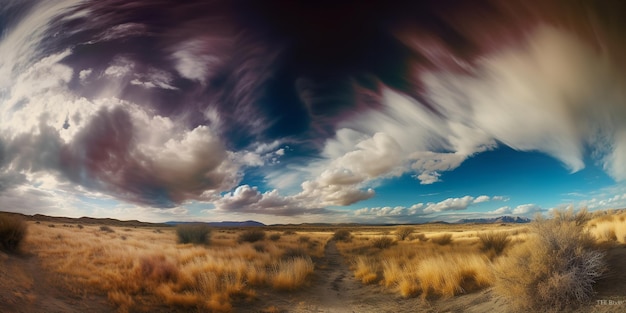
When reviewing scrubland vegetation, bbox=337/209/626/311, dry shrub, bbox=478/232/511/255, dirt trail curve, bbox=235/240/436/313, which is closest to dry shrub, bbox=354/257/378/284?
dirt trail curve, bbox=235/240/436/313

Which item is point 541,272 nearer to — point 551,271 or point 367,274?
point 551,271

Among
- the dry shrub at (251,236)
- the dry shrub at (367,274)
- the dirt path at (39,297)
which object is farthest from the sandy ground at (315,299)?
the dry shrub at (251,236)

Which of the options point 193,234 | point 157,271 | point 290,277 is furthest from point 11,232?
point 193,234

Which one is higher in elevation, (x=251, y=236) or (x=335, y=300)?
(x=251, y=236)

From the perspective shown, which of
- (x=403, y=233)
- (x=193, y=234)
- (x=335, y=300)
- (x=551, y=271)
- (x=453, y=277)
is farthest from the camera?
(x=403, y=233)

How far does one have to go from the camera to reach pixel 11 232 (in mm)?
10734

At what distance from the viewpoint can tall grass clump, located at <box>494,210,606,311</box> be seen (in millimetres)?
4707

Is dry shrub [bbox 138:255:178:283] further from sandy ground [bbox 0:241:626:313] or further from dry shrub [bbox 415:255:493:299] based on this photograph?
dry shrub [bbox 415:255:493:299]

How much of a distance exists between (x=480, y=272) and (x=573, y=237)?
260 centimetres

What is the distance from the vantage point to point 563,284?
15.4 feet

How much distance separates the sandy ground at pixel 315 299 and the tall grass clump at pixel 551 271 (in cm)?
26

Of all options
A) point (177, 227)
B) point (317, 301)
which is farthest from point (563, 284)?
point (177, 227)

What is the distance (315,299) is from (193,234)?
1891cm

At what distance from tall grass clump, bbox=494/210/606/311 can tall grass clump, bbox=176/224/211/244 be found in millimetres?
23100
